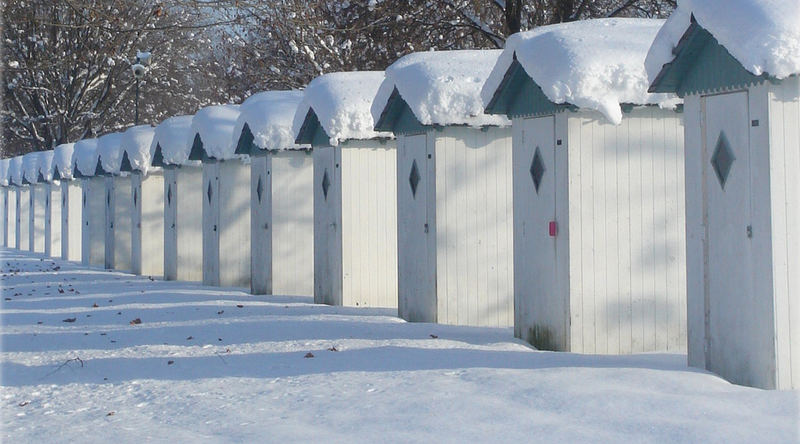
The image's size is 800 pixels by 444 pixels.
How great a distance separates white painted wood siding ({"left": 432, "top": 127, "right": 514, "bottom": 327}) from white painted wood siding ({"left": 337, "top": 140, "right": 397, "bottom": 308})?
312 centimetres

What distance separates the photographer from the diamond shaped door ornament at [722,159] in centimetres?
891

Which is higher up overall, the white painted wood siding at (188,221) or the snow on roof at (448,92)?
the snow on roof at (448,92)

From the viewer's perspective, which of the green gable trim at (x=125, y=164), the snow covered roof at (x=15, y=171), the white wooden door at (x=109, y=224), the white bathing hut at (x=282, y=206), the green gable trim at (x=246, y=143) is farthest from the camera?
the snow covered roof at (x=15, y=171)

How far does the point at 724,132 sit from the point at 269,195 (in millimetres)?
11362

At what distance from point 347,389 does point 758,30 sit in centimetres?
408

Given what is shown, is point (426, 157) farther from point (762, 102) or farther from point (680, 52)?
point (762, 102)

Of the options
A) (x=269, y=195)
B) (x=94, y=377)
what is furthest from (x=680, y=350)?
(x=269, y=195)

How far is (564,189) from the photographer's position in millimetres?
11430


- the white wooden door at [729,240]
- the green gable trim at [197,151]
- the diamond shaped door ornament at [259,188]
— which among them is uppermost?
the green gable trim at [197,151]

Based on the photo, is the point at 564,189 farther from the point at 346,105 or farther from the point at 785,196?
the point at 346,105

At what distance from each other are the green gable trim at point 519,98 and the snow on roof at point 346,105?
3912 millimetres

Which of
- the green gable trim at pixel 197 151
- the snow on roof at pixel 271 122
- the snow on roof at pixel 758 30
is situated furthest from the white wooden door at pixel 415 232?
the green gable trim at pixel 197 151

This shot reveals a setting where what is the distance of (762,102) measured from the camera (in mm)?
8508

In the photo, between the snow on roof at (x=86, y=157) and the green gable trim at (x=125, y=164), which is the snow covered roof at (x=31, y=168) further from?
the green gable trim at (x=125, y=164)
